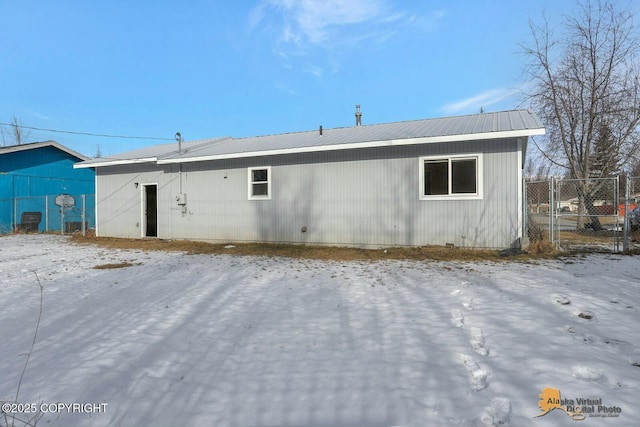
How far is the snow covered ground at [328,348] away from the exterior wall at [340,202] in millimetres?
2837

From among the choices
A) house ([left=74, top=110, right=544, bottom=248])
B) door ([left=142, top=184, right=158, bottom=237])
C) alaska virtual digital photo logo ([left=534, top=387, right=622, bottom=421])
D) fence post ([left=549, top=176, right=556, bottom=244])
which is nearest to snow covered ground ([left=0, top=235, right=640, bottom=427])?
alaska virtual digital photo logo ([left=534, top=387, right=622, bottom=421])

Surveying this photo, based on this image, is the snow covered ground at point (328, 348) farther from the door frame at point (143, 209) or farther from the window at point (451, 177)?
the door frame at point (143, 209)

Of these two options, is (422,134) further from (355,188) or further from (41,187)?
(41,187)

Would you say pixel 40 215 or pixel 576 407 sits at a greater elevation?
pixel 40 215

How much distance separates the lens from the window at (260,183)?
35.9 feet

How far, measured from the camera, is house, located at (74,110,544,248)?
8.45m

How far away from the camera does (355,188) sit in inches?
385

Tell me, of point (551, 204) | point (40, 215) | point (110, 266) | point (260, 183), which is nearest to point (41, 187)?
point (40, 215)

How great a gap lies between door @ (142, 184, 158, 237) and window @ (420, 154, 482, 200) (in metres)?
10.3

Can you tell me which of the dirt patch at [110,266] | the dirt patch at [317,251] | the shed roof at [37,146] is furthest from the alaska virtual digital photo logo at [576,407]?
the shed roof at [37,146]

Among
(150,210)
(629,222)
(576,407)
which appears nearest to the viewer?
(576,407)

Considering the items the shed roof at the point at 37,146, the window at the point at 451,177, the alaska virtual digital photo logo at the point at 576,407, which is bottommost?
the alaska virtual digital photo logo at the point at 576,407

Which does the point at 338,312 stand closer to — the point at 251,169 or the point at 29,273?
the point at 29,273

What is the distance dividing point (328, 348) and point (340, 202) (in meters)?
6.99
